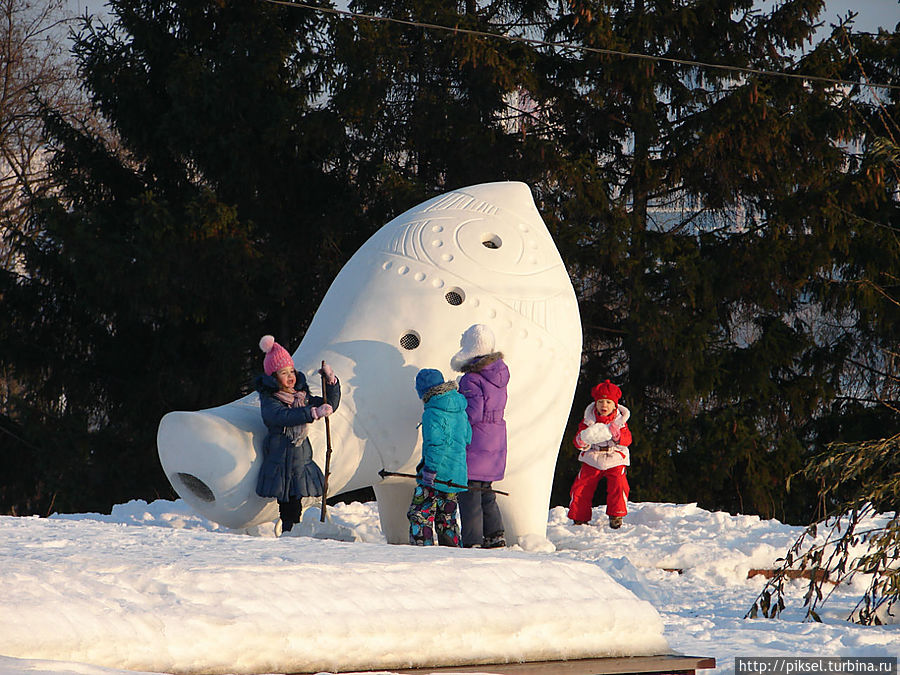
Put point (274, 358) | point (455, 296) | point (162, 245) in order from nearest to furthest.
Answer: point (274, 358), point (455, 296), point (162, 245)

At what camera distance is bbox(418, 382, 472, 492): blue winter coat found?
6980 millimetres

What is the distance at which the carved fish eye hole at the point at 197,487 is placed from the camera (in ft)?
22.8

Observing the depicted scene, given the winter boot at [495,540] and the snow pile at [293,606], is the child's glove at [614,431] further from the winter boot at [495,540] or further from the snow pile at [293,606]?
the snow pile at [293,606]

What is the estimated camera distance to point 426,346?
7.49 m

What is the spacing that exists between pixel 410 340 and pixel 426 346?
120 mm

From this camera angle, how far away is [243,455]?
6797 mm

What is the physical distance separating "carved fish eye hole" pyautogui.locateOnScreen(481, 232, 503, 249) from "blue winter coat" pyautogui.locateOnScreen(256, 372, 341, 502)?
5.11ft

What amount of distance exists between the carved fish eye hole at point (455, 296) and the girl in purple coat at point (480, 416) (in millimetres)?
334

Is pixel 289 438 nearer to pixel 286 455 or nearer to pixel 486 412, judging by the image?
pixel 286 455

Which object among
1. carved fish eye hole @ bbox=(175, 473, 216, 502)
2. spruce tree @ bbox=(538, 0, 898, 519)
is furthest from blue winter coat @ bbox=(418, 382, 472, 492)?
spruce tree @ bbox=(538, 0, 898, 519)

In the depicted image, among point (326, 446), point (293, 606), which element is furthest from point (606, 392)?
point (293, 606)

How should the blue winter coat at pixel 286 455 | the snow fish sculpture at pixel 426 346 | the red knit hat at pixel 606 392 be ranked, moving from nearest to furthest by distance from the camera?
1. the blue winter coat at pixel 286 455
2. the snow fish sculpture at pixel 426 346
3. the red knit hat at pixel 606 392

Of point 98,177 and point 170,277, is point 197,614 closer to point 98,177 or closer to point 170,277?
point 170,277

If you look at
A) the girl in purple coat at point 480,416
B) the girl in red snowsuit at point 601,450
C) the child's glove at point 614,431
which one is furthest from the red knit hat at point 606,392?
the girl in purple coat at point 480,416
